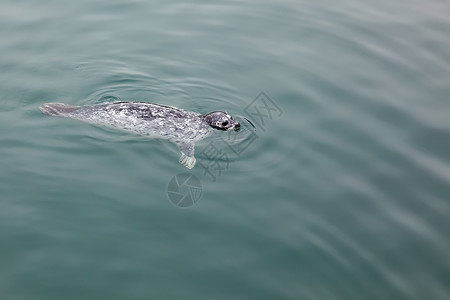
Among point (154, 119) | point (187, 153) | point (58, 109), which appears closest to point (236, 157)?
point (187, 153)

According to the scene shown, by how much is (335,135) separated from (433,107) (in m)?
2.67

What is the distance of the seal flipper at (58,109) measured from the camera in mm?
10648

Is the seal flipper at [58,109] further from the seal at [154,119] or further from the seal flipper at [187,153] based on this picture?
the seal flipper at [187,153]

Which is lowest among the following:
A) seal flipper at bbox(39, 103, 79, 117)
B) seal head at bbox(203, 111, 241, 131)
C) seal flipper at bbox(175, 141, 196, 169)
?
seal flipper at bbox(175, 141, 196, 169)

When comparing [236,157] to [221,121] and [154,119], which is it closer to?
[221,121]

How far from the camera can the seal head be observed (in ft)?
34.3

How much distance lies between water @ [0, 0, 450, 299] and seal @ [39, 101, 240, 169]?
0.87ft

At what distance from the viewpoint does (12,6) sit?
1516cm

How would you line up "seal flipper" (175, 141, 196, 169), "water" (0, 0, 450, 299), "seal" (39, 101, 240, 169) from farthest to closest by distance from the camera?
"seal" (39, 101, 240, 169) < "seal flipper" (175, 141, 196, 169) < "water" (0, 0, 450, 299)

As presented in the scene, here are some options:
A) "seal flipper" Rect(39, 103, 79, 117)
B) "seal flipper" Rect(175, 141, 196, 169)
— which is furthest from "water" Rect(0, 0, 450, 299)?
"seal flipper" Rect(39, 103, 79, 117)

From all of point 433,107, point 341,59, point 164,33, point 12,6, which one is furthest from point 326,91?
point 12,6

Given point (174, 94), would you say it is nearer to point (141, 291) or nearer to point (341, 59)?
point (341, 59)

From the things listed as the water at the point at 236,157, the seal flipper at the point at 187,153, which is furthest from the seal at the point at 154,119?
the water at the point at 236,157

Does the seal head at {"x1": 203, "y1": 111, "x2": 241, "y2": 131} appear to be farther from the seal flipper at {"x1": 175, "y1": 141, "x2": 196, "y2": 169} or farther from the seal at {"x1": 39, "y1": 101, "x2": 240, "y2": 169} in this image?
the seal flipper at {"x1": 175, "y1": 141, "x2": 196, "y2": 169}
